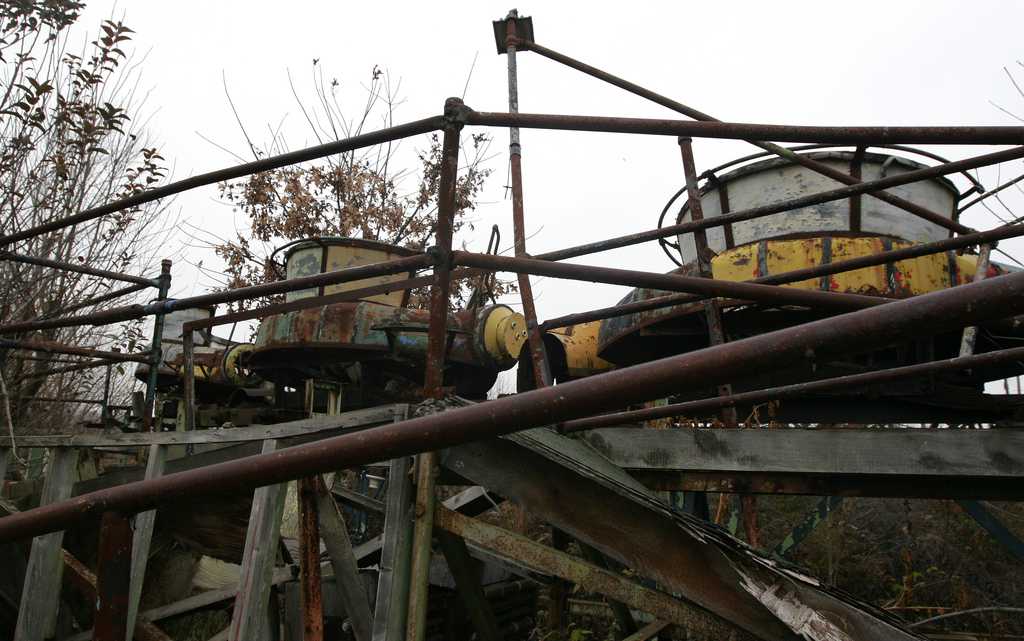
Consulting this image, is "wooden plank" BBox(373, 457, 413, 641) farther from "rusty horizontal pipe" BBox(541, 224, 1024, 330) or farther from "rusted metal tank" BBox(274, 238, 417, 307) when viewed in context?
"rusted metal tank" BBox(274, 238, 417, 307)

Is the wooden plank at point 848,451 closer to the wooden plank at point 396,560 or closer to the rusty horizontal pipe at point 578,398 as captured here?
the wooden plank at point 396,560

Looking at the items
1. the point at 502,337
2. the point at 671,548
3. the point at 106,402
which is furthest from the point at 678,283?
the point at 106,402

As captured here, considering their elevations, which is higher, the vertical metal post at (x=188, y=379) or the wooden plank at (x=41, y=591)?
the vertical metal post at (x=188, y=379)

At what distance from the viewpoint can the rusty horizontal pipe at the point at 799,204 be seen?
2.55 m

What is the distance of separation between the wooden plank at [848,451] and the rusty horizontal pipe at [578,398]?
1.80m

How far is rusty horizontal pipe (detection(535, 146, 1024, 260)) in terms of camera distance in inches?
100

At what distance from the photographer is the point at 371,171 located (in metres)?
15.0

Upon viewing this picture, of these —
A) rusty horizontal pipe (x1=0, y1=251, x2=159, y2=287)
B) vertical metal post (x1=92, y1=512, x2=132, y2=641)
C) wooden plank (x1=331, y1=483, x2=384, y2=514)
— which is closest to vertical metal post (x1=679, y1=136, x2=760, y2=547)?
vertical metal post (x1=92, y1=512, x2=132, y2=641)

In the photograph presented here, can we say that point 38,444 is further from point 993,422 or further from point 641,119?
point 993,422

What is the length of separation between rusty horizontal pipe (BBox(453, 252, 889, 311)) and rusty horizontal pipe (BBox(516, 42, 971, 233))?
3.33ft

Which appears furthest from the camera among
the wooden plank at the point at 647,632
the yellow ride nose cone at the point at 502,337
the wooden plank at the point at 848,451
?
the yellow ride nose cone at the point at 502,337

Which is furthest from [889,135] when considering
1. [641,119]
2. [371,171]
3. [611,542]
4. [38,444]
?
[371,171]

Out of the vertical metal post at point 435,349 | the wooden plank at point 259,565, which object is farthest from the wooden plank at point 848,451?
the wooden plank at point 259,565

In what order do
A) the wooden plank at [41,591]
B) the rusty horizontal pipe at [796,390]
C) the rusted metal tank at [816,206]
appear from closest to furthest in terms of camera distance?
the rusty horizontal pipe at [796,390]
the wooden plank at [41,591]
the rusted metal tank at [816,206]
